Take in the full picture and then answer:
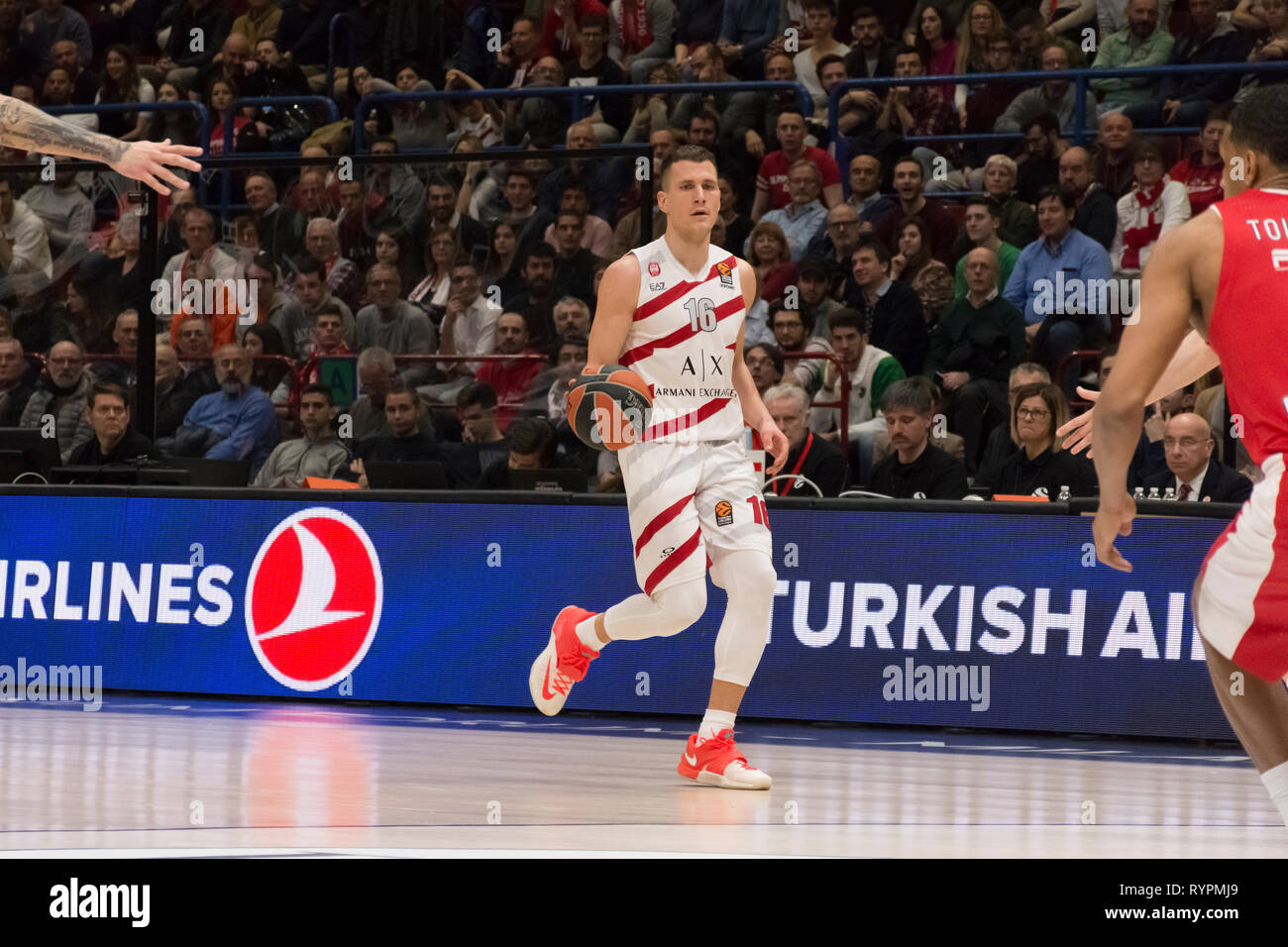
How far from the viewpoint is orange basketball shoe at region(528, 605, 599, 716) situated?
7.77m

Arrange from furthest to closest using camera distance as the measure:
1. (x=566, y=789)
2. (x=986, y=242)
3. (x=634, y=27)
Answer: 1. (x=634, y=27)
2. (x=986, y=242)
3. (x=566, y=789)

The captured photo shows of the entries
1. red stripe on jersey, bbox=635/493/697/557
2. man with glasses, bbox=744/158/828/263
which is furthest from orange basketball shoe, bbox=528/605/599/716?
man with glasses, bbox=744/158/828/263

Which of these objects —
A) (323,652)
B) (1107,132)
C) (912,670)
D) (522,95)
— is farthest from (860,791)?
(522,95)

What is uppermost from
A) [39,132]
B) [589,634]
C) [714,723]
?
[39,132]

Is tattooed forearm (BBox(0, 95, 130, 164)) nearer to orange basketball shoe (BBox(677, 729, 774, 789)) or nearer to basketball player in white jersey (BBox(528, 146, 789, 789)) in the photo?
basketball player in white jersey (BBox(528, 146, 789, 789))

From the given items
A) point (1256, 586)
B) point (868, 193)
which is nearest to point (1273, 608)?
point (1256, 586)

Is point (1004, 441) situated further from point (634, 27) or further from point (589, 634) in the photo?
point (634, 27)

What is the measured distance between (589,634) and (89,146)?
297cm

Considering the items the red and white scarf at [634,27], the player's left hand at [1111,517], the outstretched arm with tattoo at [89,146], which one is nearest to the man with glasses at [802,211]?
the red and white scarf at [634,27]

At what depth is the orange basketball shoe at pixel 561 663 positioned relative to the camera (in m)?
7.77

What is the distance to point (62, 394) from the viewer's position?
39.3 feet

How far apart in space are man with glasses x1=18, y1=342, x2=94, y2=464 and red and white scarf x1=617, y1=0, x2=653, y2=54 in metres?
5.67

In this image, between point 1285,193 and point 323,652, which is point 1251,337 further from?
point 323,652

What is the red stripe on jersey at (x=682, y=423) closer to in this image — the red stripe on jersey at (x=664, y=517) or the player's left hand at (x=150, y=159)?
the red stripe on jersey at (x=664, y=517)
